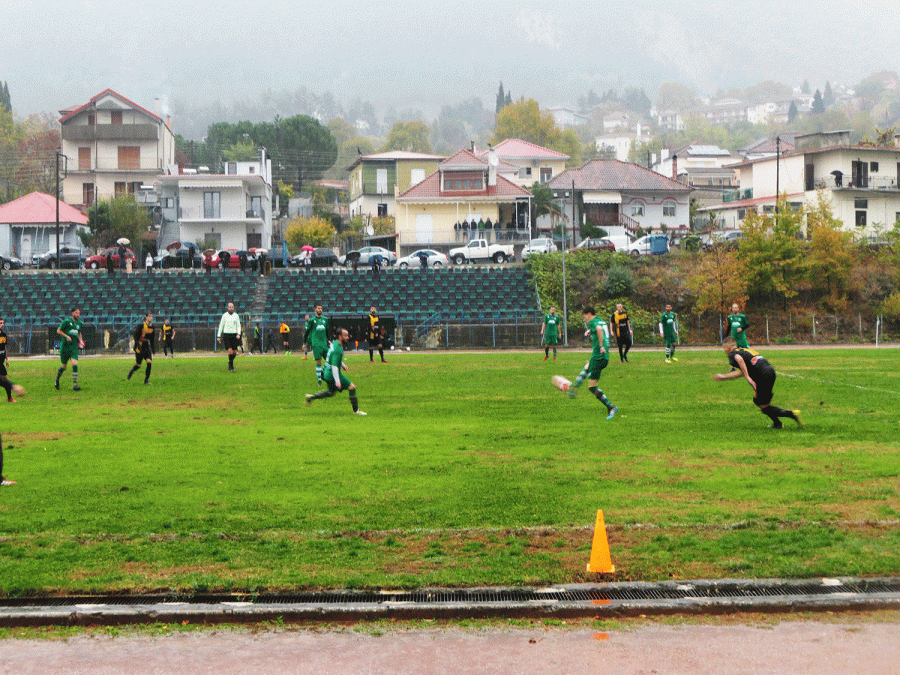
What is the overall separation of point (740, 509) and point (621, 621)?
11.1 ft

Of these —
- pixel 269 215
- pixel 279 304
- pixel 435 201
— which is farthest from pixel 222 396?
pixel 269 215

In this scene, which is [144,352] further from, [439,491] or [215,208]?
[215,208]

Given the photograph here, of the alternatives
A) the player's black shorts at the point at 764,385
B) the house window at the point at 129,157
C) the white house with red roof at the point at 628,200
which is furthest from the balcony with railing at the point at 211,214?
the player's black shorts at the point at 764,385

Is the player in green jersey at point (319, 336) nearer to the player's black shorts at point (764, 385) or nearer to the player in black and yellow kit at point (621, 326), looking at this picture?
the player in black and yellow kit at point (621, 326)

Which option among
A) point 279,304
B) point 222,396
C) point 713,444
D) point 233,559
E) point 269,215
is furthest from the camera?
point 269,215

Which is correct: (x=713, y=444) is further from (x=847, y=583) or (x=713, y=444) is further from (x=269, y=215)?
(x=269, y=215)

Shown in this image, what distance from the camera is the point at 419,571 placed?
8156 mm

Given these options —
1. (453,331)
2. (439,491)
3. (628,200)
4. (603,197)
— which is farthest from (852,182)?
(439,491)

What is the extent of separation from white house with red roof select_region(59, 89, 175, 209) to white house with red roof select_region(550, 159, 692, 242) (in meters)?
40.9

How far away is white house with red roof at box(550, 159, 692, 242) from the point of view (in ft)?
267

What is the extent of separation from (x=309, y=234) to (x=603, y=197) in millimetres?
27452

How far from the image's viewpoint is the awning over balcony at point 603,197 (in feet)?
266

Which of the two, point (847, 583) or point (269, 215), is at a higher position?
point (269, 215)

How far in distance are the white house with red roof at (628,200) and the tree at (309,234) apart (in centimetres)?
2182
